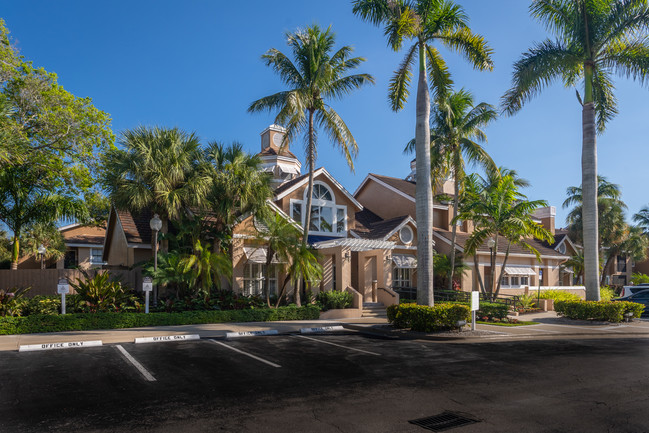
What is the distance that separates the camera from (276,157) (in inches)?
1436

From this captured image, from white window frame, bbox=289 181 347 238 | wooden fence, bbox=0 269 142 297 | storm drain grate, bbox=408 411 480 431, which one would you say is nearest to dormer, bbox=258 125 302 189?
white window frame, bbox=289 181 347 238

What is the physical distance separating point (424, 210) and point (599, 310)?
978 centimetres

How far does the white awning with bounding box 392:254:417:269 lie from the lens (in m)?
25.6

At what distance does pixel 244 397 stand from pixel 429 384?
328 cm

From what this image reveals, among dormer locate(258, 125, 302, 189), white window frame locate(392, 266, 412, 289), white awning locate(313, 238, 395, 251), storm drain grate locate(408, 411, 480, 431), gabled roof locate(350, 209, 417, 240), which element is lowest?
storm drain grate locate(408, 411, 480, 431)

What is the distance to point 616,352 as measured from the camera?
40.2 feet

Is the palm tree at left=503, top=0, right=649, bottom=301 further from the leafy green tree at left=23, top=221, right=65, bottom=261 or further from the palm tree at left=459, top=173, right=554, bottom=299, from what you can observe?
the leafy green tree at left=23, top=221, right=65, bottom=261

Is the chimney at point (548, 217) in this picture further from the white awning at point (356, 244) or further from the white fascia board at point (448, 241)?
the white awning at point (356, 244)

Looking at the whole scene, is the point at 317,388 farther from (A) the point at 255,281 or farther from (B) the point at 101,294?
(A) the point at 255,281

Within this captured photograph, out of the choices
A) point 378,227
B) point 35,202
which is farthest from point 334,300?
point 35,202

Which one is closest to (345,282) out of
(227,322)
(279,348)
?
(227,322)

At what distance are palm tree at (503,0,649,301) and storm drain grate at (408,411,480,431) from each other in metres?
15.8

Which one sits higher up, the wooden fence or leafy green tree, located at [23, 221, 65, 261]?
leafy green tree, located at [23, 221, 65, 261]

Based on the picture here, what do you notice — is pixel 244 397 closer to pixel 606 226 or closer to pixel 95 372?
pixel 95 372
